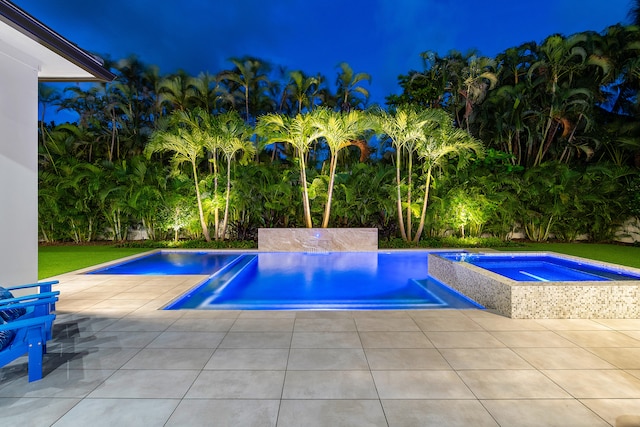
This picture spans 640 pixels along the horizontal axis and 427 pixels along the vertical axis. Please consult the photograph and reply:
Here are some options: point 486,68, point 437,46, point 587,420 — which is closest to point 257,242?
point 587,420

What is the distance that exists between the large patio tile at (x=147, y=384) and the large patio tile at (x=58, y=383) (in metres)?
0.10

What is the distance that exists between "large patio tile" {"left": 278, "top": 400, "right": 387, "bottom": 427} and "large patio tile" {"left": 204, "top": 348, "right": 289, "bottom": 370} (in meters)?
0.61

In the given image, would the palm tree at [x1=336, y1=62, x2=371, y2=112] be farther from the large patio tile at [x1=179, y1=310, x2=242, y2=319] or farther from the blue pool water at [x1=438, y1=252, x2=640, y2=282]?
the large patio tile at [x1=179, y1=310, x2=242, y2=319]

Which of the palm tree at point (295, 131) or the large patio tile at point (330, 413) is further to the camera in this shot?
the palm tree at point (295, 131)

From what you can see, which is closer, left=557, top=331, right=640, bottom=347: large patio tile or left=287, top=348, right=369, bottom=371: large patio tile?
left=287, top=348, right=369, bottom=371: large patio tile

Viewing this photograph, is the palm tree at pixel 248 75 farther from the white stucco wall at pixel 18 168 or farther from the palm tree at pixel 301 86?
the white stucco wall at pixel 18 168

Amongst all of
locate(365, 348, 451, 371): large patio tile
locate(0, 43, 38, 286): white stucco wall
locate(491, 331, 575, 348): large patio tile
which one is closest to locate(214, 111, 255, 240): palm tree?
locate(0, 43, 38, 286): white stucco wall

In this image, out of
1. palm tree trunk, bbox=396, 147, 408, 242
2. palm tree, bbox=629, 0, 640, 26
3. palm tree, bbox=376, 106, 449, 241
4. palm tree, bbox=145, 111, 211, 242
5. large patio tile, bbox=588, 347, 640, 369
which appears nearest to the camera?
large patio tile, bbox=588, 347, 640, 369

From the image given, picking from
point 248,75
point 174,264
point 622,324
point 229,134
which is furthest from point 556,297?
point 248,75

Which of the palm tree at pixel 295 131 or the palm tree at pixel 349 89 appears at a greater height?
the palm tree at pixel 349 89

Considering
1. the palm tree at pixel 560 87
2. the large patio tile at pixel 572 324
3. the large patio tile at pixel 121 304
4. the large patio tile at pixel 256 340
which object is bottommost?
the large patio tile at pixel 256 340

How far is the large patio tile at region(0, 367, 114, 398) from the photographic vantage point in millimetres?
2695

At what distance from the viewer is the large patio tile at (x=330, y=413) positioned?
2.35 meters

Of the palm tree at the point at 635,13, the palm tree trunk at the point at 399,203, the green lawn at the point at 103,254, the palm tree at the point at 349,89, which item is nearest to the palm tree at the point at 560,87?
the palm tree at the point at 635,13
